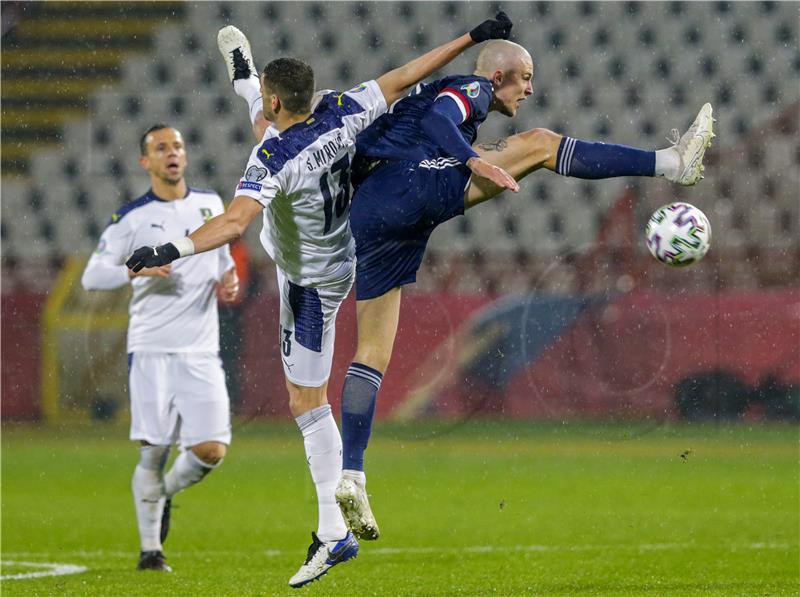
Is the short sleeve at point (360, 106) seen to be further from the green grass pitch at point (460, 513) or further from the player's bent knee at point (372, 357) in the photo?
the green grass pitch at point (460, 513)

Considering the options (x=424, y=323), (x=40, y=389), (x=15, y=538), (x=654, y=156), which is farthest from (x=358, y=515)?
(x=40, y=389)

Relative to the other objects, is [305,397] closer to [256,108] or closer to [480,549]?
[256,108]

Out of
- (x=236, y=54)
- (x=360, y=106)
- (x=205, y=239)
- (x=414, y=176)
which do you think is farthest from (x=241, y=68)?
(x=205, y=239)

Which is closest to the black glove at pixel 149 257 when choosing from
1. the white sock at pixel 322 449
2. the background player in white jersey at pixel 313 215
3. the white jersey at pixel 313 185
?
the background player in white jersey at pixel 313 215

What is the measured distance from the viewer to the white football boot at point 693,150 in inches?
198

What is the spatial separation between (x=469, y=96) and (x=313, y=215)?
0.74 m

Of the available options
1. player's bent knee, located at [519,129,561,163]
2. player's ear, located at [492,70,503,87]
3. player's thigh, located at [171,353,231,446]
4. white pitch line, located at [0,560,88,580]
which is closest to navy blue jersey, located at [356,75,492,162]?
player's ear, located at [492,70,503,87]

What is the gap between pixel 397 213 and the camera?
16.2 feet

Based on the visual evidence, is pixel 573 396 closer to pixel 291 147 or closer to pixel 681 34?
pixel 681 34

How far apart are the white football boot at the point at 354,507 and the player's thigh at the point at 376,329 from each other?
50 cm

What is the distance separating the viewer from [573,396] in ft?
35.2

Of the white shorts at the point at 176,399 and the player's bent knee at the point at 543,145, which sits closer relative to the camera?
the player's bent knee at the point at 543,145

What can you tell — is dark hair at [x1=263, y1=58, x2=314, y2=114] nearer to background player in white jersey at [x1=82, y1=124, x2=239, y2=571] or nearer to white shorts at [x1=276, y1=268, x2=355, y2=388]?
white shorts at [x1=276, y1=268, x2=355, y2=388]

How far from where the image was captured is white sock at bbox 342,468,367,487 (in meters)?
4.75
